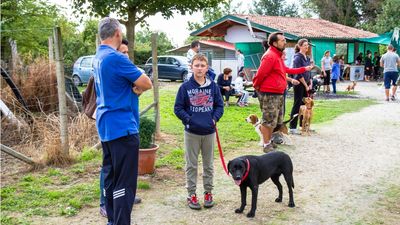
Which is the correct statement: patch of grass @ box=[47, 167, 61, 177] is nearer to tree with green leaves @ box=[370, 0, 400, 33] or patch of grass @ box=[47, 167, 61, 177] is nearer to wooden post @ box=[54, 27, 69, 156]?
wooden post @ box=[54, 27, 69, 156]

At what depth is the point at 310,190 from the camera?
18.7 feet

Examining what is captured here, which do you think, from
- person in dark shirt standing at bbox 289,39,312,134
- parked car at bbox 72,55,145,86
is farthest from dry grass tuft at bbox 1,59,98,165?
parked car at bbox 72,55,145,86

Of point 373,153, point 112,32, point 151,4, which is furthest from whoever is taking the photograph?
point 151,4

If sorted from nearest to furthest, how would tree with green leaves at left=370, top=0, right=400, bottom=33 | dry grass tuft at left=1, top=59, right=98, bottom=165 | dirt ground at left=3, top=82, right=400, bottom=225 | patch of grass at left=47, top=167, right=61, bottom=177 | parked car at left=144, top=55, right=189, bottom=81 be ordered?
dirt ground at left=3, top=82, right=400, bottom=225, patch of grass at left=47, top=167, right=61, bottom=177, dry grass tuft at left=1, top=59, right=98, bottom=165, parked car at left=144, top=55, right=189, bottom=81, tree with green leaves at left=370, top=0, right=400, bottom=33

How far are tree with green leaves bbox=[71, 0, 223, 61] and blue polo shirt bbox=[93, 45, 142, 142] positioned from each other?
14.7m

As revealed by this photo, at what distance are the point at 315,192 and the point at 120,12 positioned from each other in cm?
1550

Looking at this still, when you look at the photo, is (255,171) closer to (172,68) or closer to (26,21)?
(26,21)

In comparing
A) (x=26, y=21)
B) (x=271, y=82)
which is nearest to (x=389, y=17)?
(x=26, y=21)

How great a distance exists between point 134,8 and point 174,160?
515 inches

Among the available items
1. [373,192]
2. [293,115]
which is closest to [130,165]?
[373,192]

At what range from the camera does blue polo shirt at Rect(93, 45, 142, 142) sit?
12.0ft

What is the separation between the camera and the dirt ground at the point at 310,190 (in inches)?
187

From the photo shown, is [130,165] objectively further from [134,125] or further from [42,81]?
[42,81]

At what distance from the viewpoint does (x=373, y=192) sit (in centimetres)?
564
